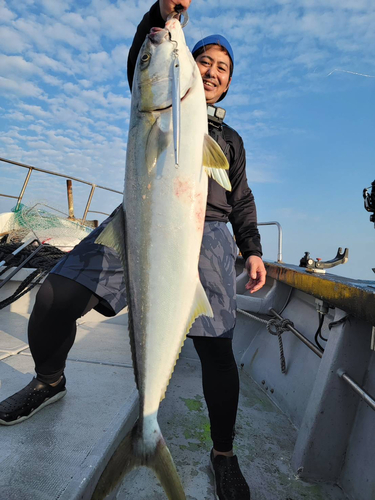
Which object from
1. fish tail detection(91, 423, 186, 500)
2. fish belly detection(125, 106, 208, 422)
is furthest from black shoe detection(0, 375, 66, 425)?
fish belly detection(125, 106, 208, 422)

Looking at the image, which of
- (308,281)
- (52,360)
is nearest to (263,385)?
(308,281)

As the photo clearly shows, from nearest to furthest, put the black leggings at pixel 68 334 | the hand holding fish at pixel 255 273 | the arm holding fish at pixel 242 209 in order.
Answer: the black leggings at pixel 68 334
the hand holding fish at pixel 255 273
the arm holding fish at pixel 242 209

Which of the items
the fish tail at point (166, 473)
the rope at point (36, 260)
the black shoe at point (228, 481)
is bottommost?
the black shoe at point (228, 481)

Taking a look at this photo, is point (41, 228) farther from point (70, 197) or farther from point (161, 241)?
point (161, 241)

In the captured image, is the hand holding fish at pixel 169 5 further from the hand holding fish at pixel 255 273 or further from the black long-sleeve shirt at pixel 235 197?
the hand holding fish at pixel 255 273

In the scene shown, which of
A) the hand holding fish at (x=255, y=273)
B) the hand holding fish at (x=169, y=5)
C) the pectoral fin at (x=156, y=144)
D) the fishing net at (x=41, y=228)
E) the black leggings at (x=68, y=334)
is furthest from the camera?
the fishing net at (x=41, y=228)

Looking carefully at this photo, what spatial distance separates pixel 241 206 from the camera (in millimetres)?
2498

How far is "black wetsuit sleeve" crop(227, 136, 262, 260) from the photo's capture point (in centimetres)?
244

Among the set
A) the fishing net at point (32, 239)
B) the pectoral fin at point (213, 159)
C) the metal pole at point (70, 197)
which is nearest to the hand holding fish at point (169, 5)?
the pectoral fin at point (213, 159)

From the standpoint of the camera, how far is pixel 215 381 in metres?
2.08

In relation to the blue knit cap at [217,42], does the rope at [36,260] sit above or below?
below

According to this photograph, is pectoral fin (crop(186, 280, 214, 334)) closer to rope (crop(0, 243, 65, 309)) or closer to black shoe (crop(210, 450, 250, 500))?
black shoe (crop(210, 450, 250, 500))

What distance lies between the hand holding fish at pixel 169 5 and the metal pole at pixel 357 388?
7.74 ft

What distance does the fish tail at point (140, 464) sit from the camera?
62.3 inches
